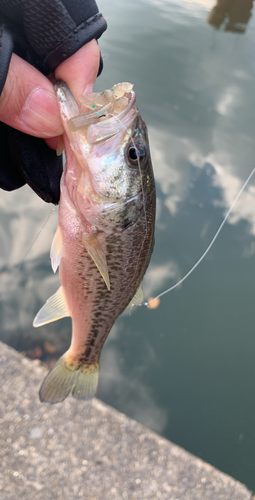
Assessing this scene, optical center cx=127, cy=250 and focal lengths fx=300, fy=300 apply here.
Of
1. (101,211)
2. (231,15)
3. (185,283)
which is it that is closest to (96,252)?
(101,211)

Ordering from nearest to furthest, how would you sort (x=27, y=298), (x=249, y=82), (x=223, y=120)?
1. (x=27, y=298)
2. (x=223, y=120)
3. (x=249, y=82)

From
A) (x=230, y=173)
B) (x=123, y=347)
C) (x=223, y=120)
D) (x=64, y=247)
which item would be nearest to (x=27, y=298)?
(x=123, y=347)

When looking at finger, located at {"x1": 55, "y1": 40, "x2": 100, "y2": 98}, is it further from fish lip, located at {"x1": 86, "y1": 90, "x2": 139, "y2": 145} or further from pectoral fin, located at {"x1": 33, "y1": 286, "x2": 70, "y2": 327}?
pectoral fin, located at {"x1": 33, "y1": 286, "x2": 70, "y2": 327}

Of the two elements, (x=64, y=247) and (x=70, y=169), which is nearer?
(x=70, y=169)

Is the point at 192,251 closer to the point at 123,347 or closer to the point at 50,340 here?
the point at 123,347

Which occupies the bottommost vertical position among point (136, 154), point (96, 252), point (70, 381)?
point (70, 381)

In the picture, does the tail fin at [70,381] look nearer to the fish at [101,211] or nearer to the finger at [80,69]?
the fish at [101,211]

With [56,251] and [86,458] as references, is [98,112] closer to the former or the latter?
[56,251]
